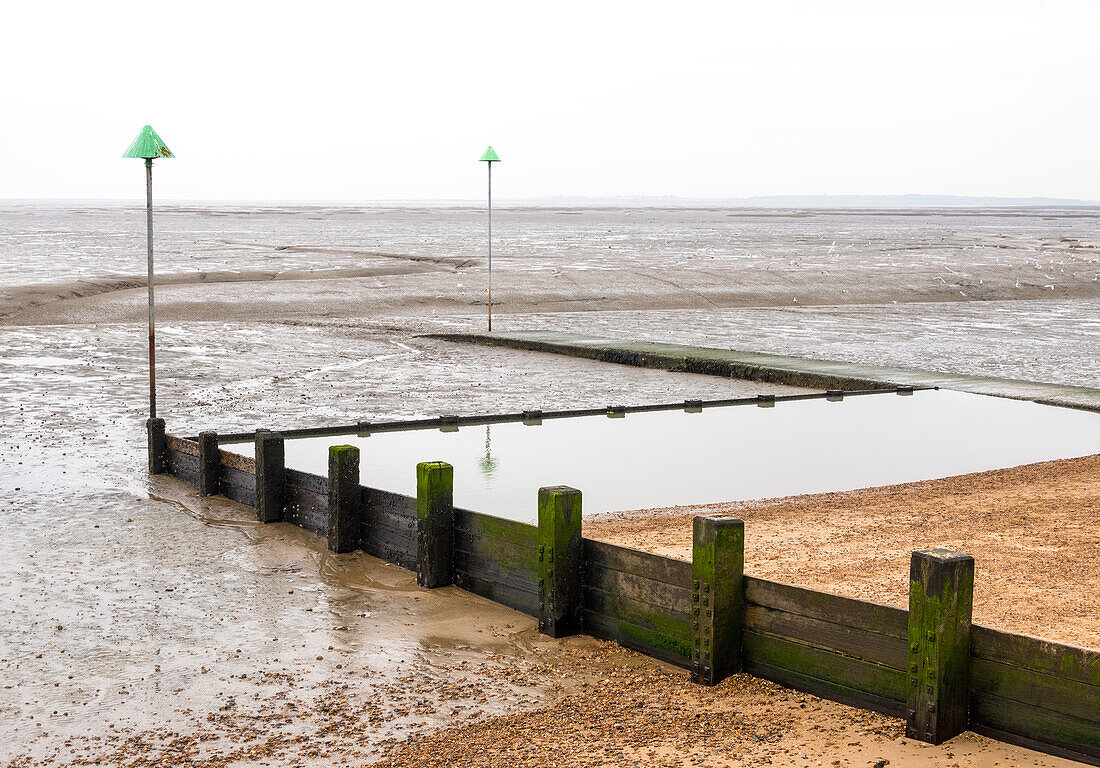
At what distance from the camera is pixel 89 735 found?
252 inches

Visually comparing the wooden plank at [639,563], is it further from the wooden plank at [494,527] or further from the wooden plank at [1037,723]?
the wooden plank at [1037,723]

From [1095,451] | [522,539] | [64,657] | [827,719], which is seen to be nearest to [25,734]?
[64,657]

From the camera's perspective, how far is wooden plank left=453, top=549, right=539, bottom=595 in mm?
8250

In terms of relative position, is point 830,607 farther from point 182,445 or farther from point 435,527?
point 182,445

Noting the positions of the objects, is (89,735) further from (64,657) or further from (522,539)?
(522,539)

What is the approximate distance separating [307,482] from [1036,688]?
6693 millimetres

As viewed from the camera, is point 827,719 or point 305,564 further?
point 305,564

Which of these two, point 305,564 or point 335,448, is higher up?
point 335,448

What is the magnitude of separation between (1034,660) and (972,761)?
0.56 meters

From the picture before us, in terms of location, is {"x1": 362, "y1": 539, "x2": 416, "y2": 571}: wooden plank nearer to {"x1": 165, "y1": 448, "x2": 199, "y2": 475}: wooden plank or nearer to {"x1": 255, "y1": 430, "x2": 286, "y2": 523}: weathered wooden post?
{"x1": 255, "y1": 430, "x2": 286, "y2": 523}: weathered wooden post

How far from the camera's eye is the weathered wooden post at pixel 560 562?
25.3 ft

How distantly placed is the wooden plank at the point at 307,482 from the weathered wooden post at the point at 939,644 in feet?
18.6

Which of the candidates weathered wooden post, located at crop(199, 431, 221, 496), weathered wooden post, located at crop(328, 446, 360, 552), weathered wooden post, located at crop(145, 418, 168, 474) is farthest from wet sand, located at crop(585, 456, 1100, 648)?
weathered wooden post, located at crop(145, 418, 168, 474)

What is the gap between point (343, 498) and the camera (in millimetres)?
9820
